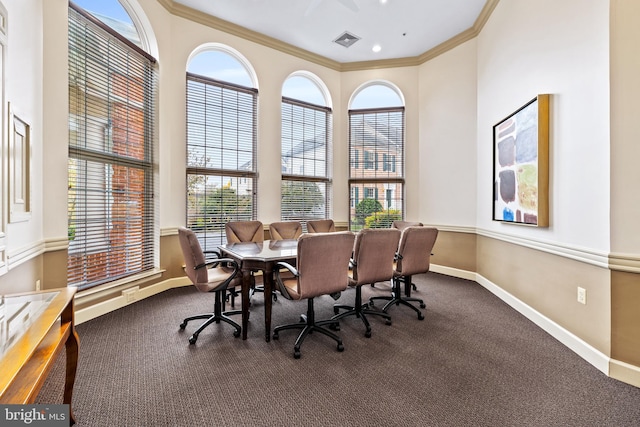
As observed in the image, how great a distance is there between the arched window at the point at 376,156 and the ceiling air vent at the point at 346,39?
2.97 feet

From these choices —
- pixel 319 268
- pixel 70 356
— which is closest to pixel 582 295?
pixel 319 268

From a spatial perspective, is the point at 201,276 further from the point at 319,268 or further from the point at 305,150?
the point at 305,150

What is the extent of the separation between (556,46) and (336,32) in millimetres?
2920

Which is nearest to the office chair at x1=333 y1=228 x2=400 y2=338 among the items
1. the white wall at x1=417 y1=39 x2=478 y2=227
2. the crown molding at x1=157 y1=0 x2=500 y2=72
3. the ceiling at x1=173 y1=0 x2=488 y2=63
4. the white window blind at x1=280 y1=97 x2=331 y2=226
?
the white wall at x1=417 y1=39 x2=478 y2=227

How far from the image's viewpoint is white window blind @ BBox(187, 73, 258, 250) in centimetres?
421

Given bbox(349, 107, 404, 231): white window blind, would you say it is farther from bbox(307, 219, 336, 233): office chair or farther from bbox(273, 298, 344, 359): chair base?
bbox(273, 298, 344, 359): chair base

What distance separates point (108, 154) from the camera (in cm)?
324

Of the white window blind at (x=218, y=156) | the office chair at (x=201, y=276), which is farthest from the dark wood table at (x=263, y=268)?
the white window blind at (x=218, y=156)

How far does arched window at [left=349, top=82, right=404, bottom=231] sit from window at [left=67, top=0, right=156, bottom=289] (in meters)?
3.27

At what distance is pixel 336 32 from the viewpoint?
450cm

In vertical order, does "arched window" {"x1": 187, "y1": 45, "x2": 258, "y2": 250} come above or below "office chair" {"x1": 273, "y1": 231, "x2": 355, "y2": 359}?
above

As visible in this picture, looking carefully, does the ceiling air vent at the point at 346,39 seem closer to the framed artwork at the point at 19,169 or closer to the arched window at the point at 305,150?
the arched window at the point at 305,150

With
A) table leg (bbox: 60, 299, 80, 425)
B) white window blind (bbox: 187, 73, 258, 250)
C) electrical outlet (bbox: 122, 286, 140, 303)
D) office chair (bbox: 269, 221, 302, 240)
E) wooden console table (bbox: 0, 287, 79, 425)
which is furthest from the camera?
white window blind (bbox: 187, 73, 258, 250)

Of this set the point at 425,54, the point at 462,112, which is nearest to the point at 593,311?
the point at 462,112
